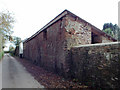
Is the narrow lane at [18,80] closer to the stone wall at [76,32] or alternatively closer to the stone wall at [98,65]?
the stone wall at [98,65]

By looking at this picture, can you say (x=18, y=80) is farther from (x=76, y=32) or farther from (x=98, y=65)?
(x=76, y=32)

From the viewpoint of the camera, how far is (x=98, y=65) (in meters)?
3.89

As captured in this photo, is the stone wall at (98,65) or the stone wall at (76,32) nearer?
the stone wall at (98,65)

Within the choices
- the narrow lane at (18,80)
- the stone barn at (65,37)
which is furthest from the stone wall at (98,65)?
the narrow lane at (18,80)

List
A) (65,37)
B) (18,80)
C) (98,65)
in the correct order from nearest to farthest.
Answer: (98,65) < (18,80) < (65,37)

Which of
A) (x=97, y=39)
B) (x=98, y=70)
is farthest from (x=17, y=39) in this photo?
(x=98, y=70)

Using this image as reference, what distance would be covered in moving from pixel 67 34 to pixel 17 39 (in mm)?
45030

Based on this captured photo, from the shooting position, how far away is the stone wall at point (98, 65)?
3282 mm

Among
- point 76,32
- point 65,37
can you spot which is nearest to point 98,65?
point 65,37

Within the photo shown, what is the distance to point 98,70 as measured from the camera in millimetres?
3867

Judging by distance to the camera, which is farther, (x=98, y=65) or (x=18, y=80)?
(x=18, y=80)

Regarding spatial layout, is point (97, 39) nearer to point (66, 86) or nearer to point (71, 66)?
point (71, 66)

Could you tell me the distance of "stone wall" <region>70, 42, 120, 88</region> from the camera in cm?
328

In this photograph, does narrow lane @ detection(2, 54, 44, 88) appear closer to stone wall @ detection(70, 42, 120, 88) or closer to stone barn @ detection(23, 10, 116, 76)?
stone barn @ detection(23, 10, 116, 76)
